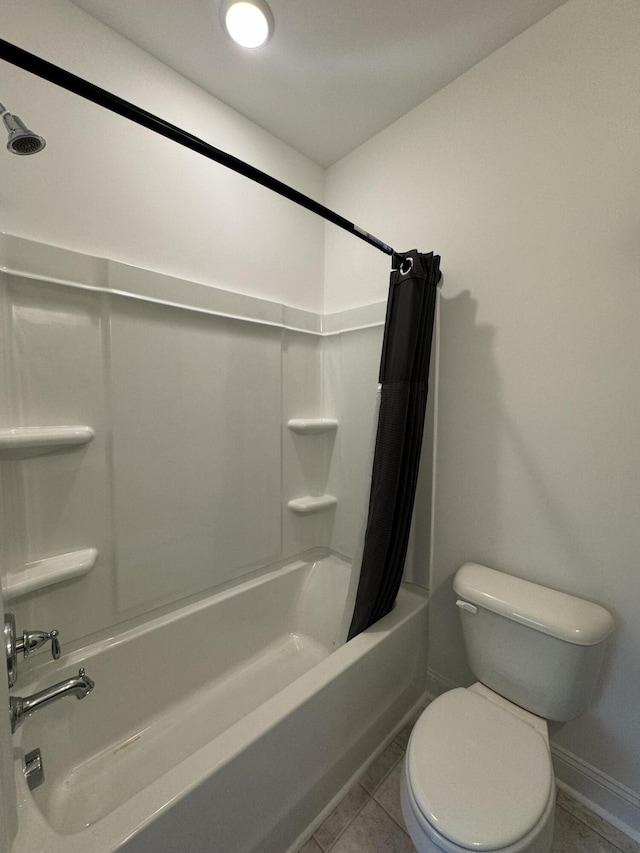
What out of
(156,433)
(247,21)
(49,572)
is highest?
(247,21)

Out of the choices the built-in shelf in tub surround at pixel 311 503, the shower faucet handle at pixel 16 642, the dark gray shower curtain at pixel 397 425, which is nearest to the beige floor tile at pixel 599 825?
the dark gray shower curtain at pixel 397 425

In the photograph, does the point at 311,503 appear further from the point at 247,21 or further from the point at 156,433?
the point at 247,21

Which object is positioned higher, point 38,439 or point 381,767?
point 38,439

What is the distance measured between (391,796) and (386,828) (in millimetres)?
95

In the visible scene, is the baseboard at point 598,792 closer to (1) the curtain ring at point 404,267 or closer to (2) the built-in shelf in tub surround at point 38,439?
(1) the curtain ring at point 404,267

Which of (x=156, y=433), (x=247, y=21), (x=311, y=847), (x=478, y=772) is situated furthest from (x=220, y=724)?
(x=247, y=21)

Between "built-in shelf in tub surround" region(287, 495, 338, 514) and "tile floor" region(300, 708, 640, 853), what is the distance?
1.06 metres

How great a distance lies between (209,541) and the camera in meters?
1.56

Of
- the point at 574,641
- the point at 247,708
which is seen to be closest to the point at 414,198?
the point at 574,641

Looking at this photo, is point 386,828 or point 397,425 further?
point 397,425

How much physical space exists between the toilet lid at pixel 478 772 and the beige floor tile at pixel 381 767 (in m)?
0.44

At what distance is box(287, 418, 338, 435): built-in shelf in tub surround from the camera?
1825 millimetres

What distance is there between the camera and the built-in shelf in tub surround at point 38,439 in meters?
1.05

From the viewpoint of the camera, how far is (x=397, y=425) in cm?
130
